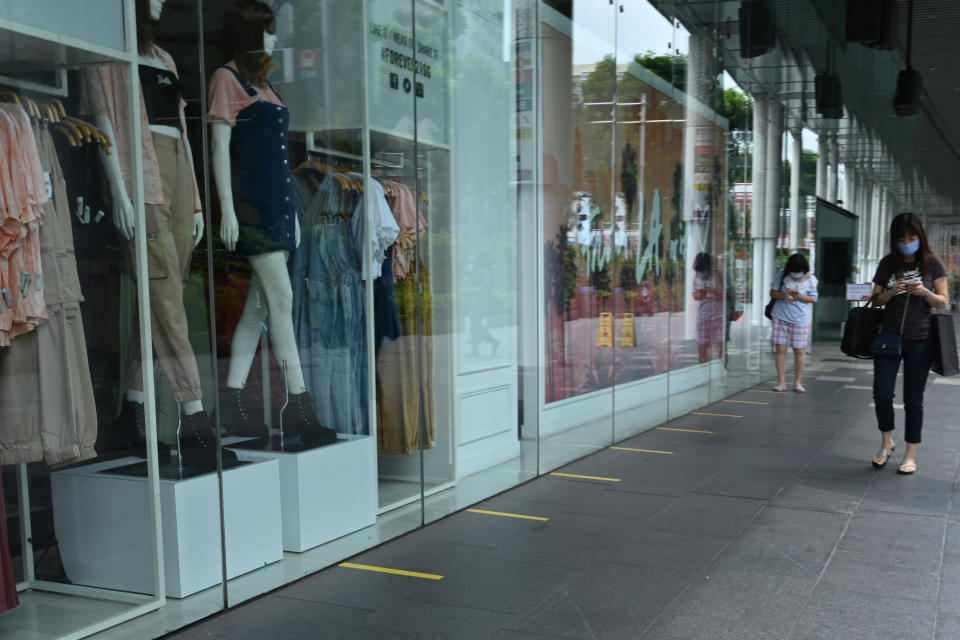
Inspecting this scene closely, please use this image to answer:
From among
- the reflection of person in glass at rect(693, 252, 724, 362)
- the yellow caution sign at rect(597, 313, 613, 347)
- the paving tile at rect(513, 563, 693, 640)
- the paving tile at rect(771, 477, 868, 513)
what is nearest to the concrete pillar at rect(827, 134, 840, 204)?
the reflection of person in glass at rect(693, 252, 724, 362)

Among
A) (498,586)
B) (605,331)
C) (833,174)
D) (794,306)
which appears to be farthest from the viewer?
(833,174)

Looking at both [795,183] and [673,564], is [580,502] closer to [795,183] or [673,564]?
[673,564]

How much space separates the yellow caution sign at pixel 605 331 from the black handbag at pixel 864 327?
7.06 ft

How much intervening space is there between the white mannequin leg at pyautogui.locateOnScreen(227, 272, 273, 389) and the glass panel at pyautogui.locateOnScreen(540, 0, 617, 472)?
2626 millimetres

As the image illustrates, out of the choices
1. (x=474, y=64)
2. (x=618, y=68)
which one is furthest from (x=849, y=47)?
(x=474, y=64)

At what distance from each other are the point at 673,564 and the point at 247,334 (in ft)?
7.18

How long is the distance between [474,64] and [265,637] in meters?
3.79

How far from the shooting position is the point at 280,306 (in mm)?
4164

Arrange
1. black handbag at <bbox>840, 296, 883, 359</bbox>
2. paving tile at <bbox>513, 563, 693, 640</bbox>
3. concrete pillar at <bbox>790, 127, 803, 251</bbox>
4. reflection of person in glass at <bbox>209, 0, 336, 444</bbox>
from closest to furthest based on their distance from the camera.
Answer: paving tile at <bbox>513, 563, 693, 640</bbox>, reflection of person in glass at <bbox>209, 0, 336, 444</bbox>, black handbag at <bbox>840, 296, 883, 359</bbox>, concrete pillar at <bbox>790, 127, 803, 251</bbox>

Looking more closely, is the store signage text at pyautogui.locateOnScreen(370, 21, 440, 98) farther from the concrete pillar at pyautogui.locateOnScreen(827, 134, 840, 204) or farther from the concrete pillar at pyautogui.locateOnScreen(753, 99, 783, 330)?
the concrete pillar at pyautogui.locateOnScreen(827, 134, 840, 204)

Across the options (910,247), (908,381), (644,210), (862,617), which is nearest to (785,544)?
(862,617)

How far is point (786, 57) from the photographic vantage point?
1132cm

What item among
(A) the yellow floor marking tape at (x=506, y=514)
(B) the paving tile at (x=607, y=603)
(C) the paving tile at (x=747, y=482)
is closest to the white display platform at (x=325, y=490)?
(A) the yellow floor marking tape at (x=506, y=514)

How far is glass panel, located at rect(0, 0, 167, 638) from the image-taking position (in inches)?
116
